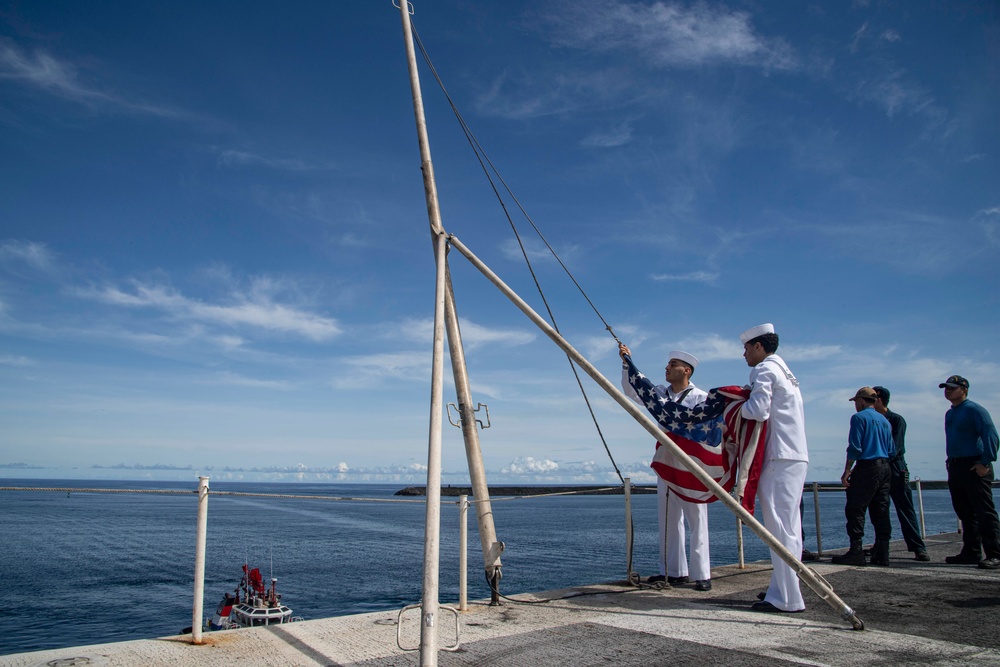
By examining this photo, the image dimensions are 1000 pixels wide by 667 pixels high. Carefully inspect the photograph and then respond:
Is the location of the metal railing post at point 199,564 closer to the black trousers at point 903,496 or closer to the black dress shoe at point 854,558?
the black dress shoe at point 854,558

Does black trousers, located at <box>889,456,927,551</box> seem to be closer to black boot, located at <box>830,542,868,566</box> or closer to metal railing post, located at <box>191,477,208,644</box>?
black boot, located at <box>830,542,868,566</box>

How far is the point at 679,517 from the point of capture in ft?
21.6

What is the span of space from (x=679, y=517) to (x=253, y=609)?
59.2 ft

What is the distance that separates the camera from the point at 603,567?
33469mm

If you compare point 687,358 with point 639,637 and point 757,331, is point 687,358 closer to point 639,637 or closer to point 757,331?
point 757,331

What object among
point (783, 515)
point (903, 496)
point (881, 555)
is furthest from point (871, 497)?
point (783, 515)

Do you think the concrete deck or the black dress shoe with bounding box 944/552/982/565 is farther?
the black dress shoe with bounding box 944/552/982/565

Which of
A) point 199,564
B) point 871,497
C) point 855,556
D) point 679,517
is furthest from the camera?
point 855,556

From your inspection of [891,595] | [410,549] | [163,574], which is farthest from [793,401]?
[410,549]

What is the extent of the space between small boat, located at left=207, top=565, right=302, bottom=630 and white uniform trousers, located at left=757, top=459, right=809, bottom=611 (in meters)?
17.2

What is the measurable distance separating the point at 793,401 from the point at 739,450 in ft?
2.03

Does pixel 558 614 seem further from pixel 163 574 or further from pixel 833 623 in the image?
pixel 163 574

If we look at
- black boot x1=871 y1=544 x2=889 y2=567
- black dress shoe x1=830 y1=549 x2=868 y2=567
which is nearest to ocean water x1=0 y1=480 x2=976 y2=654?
black dress shoe x1=830 y1=549 x2=868 y2=567

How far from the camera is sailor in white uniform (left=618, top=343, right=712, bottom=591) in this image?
6431 millimetres
